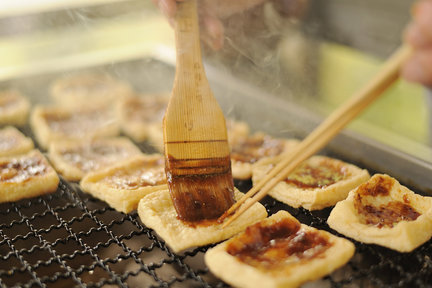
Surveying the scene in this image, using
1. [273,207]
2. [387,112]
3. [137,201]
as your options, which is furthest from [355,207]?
[387,112]

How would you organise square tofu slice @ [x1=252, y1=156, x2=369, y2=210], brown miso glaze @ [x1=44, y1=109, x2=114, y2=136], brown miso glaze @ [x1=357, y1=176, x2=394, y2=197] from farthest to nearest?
brown miso glaze @ [x1=44, y1=109, x2=114, y2=136], square tofu slice @ [x1=252, y1=156, x2=369, y2=210], brown miso glaze @ [x1=357, y1=176, x2=394, y2=197]

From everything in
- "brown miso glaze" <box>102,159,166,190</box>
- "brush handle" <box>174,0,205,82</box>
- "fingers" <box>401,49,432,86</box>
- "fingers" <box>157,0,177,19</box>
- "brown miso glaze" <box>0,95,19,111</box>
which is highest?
"fingers" <box>401,49,432,86</box>

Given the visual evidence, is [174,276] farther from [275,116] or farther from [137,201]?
[275,116]

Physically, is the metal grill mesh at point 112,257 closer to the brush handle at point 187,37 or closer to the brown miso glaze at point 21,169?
the brown miso glaze at point 21,169

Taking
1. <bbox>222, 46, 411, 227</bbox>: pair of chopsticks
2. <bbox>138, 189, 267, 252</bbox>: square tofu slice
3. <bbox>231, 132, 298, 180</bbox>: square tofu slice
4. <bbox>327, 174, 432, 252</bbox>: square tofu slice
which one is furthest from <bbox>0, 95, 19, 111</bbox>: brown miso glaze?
<bbox>327, 174, 432, 252</bbox>: square tofu slice

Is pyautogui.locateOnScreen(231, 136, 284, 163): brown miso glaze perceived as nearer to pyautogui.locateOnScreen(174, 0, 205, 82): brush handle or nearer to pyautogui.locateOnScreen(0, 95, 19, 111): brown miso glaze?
pyautogui.locateOnScreen(174, 0, 205, 82): brush handle

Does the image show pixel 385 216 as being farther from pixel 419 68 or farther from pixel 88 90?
pixel 88 90

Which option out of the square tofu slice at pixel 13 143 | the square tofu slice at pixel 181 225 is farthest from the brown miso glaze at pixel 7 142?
the square tofu slice at pixel 181 225

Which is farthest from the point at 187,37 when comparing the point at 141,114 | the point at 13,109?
the point at 13,109
